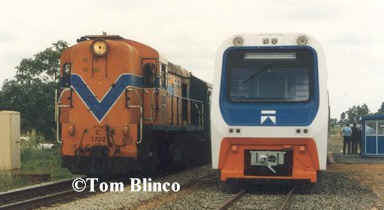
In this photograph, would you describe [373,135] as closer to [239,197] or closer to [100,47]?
[100,47]

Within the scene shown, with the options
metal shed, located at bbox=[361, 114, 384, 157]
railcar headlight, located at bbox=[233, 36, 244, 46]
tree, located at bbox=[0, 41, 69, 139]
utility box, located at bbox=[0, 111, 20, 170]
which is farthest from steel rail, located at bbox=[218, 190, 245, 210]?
tree, located at bbox=[0, 41, 69, 139]

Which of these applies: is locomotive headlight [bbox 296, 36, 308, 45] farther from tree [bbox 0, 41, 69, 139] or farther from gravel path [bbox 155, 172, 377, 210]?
tree [bbox 0, 41, 69, 139]

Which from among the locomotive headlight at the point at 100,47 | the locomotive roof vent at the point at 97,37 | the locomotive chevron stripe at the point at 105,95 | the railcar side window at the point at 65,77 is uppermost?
the locomotive roof vent at the point at 97,37

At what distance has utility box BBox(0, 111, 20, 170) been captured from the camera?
17.2 m

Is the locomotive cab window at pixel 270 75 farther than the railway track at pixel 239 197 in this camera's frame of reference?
Yes

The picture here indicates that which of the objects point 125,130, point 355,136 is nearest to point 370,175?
point 125,130

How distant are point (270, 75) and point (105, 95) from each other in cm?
462

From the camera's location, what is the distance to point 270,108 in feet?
37.9

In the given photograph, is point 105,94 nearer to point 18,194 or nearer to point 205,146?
point 18,194

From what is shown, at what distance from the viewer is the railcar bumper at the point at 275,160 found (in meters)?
11.4

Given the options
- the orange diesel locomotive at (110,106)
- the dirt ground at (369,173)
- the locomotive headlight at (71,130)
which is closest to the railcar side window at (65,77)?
the orange diesel locomotive at (110,106)

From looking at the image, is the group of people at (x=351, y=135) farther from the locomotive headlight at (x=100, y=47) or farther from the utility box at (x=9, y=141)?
the locomotive headlight at (x=100, y=47)

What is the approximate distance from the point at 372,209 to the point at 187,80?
36.1ft

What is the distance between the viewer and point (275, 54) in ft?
38.7
